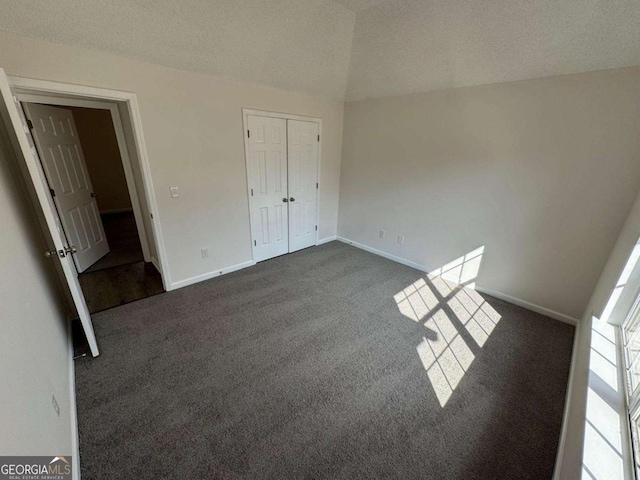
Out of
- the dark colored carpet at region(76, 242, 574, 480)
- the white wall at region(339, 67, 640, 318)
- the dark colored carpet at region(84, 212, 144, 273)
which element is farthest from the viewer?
the dark colored carpet at region(84, 212, 144, 273)

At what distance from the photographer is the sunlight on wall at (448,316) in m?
2.03

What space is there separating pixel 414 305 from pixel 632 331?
155 cm

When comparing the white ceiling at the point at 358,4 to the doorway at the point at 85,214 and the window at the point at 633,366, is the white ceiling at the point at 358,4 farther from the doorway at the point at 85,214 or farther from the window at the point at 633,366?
the window at the point at 633,366

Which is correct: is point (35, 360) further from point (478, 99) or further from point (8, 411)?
point (478, 99)

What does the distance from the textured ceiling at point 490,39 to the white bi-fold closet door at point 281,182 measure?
50.9 inches

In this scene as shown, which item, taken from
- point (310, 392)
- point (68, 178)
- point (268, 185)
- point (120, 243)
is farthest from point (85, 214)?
point (310, 392)

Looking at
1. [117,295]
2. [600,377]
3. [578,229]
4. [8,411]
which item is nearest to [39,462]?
[8,411]

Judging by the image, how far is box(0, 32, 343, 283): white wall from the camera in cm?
197

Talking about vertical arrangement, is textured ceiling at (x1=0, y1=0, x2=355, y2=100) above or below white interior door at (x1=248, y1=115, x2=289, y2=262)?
above

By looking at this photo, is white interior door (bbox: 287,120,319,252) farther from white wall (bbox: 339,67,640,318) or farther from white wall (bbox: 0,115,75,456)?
white wall (bbox: 0,115,75,456)

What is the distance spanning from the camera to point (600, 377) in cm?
145

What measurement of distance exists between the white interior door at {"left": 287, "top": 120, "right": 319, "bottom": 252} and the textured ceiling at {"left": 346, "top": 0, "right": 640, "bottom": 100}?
116cm

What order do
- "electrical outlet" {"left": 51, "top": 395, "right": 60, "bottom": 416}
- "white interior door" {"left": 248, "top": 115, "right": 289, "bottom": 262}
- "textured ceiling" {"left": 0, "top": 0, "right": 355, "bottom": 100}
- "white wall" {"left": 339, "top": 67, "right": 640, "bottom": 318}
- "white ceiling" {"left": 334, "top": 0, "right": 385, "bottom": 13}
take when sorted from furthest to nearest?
"white interior door" {"left": 248, "top": 115, "right": 289, "bottom": 262} < "white ceiling" {"left": 334, "top": 0, "right": 385, "bottom": 13} < "white wall" {"left": 339, "top": 67, "right": 640, "bottom": 318} < "textured ceiling" {"left": 0, "top": 0, "right": 355, "bottom": 100} < "electrical outlet" {"left": 51, "top": 395, "right": 60, "bottom": 416}

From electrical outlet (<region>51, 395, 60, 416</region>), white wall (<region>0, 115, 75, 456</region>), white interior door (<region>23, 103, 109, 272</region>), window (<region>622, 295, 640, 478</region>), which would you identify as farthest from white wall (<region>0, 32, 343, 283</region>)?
window (<region>622, 295, 640, 478</region>)
